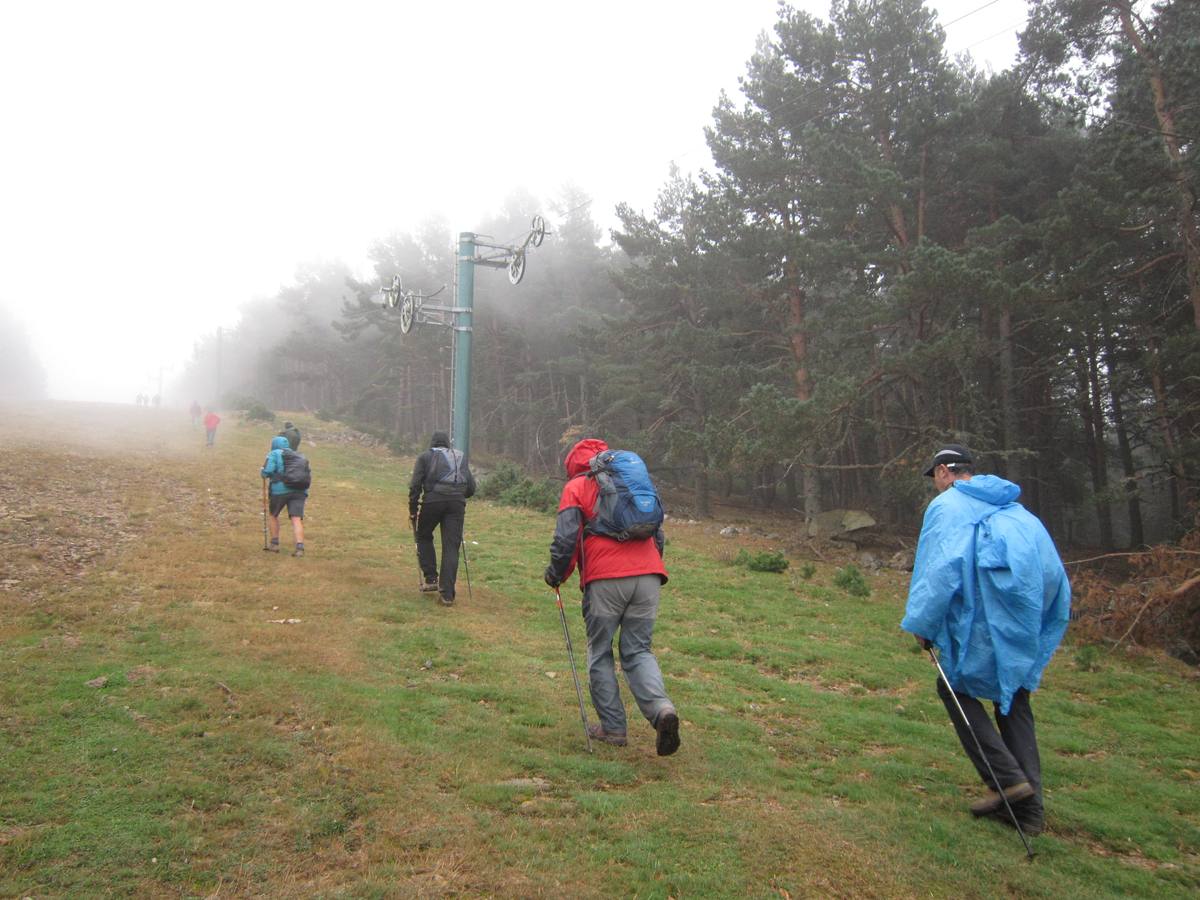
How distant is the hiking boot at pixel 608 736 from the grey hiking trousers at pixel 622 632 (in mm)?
23

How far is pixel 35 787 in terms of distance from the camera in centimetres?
368

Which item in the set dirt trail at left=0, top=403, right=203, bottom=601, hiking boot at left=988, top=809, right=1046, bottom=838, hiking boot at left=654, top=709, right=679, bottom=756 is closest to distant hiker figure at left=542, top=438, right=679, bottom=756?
hiking boot at left=654, top=709, right=679, bottom=756

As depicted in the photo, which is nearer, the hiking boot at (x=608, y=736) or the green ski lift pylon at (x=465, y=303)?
the hiking boot at (x=608, y=736)

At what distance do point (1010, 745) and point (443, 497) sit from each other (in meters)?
6.07

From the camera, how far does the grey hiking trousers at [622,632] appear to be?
491 cm

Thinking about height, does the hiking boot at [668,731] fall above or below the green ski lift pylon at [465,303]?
below

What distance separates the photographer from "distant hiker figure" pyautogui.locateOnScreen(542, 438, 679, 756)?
194 inches

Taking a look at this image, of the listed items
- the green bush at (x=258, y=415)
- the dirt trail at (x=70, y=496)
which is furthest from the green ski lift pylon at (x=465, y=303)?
the green bush at (x=258, y=415)

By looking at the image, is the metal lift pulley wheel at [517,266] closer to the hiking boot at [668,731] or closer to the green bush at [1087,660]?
the green bush at [1087,660]

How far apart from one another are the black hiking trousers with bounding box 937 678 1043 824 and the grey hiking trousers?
1809 mm

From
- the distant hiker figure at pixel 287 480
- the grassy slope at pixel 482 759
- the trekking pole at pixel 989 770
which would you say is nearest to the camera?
the grassy slope at pixel 482 759

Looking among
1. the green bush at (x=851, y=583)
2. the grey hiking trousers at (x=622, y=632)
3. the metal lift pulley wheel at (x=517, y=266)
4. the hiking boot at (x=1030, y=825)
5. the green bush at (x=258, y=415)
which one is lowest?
the green bush at (x=851, y=583)

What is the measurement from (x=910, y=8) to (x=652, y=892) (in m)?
21.2

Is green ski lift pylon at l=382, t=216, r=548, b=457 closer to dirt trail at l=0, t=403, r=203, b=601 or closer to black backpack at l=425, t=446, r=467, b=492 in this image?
dirt trail at l=0, t=403, r=203, b=601
